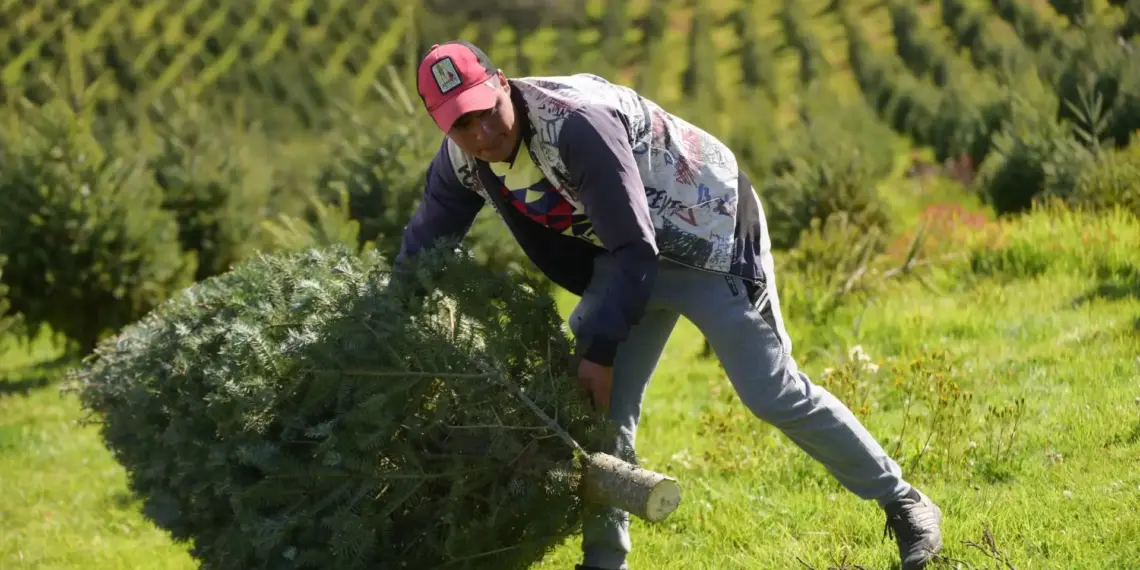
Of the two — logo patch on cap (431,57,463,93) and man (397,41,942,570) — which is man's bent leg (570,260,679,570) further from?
logo patch on cap (431,57,463,93)

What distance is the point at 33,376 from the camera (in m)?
10.6

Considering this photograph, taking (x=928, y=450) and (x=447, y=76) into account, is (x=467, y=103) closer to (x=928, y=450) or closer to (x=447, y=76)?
(x=447, y=76)

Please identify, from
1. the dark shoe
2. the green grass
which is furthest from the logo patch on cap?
the dark shoe

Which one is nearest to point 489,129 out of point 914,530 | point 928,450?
point 914,530

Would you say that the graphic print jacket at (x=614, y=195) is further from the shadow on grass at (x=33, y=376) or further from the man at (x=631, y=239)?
the shadow on grass at (x=33, y=376)

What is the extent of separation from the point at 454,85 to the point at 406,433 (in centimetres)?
113

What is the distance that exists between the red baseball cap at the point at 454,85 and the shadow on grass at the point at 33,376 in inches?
324

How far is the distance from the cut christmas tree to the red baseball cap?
2.08 feet

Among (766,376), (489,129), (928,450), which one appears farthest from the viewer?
(928,450)

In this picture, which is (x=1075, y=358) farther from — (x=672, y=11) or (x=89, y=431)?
(x=672, y=11)

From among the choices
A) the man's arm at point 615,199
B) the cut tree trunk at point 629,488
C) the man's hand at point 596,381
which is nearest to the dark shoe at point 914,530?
the cut tree trunk at point 629,488

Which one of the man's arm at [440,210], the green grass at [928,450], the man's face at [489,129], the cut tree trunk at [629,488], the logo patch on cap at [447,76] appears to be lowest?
the green grass at [928,450]

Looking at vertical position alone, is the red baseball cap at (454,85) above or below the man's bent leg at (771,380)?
above

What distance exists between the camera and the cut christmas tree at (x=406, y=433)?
128 inches
